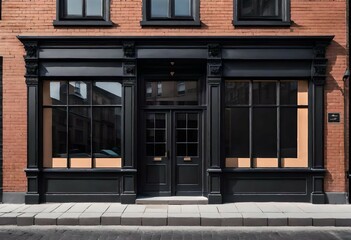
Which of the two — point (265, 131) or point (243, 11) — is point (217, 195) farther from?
point (243, 11)

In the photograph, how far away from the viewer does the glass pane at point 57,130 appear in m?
9.03

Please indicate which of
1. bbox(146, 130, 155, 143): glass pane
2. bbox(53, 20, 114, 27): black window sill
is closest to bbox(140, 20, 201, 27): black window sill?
bbox(53, 20, 114, 27): black window sill

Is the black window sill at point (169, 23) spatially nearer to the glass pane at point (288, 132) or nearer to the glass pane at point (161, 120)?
the glass pane at point (161, 120)

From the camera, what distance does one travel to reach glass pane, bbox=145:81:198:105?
30.5ft

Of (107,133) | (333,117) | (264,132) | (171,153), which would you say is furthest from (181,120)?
(333,117)

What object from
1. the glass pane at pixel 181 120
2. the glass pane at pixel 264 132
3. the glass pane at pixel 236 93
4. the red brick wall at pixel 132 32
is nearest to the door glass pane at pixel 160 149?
the glass pane at pixel 181 120

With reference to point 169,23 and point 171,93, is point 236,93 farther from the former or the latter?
point 169,23

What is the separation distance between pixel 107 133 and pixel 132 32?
2.69m

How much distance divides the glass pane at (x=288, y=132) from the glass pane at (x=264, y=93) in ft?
1.35

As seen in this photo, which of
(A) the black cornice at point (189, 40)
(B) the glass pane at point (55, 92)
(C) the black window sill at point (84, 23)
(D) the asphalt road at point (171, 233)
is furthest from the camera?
(B) the glass pane at point (55, 92)

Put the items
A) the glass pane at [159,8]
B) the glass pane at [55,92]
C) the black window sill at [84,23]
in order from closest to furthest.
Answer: the black window sill at [84,23], the glass pane at [55,92], the glass pane at [159,8]

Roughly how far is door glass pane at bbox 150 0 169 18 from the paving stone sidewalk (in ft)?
16.3

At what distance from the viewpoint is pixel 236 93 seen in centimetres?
906

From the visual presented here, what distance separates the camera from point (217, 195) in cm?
873
